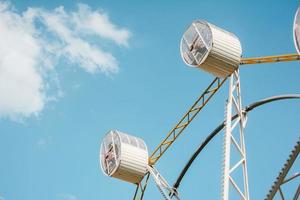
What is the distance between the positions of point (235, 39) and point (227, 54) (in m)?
1.02

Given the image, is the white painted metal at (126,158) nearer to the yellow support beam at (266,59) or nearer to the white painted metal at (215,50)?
the white painted metal at (215,50)

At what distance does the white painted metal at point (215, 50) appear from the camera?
27.0 metres

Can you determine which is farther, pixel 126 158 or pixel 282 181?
pixel 126 158

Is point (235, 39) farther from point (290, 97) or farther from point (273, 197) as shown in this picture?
point (273, 197)

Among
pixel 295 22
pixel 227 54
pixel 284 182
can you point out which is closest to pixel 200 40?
pixel 227 54

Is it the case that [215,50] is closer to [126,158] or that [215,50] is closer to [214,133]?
[214,133]

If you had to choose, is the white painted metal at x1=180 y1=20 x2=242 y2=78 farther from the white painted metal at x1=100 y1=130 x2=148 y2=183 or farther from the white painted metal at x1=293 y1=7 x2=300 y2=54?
the white painted metal at x1=100 y1=130 x2=148 y2=183

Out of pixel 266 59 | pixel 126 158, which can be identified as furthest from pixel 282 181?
pixel 126 158

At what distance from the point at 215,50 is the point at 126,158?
29.5 feet

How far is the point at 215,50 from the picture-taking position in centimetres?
2695

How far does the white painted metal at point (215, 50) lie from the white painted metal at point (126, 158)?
23.3 feet

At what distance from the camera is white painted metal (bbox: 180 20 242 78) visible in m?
27.0

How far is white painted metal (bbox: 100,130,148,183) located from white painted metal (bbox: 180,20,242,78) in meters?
7.10

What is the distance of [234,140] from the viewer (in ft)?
87.4
